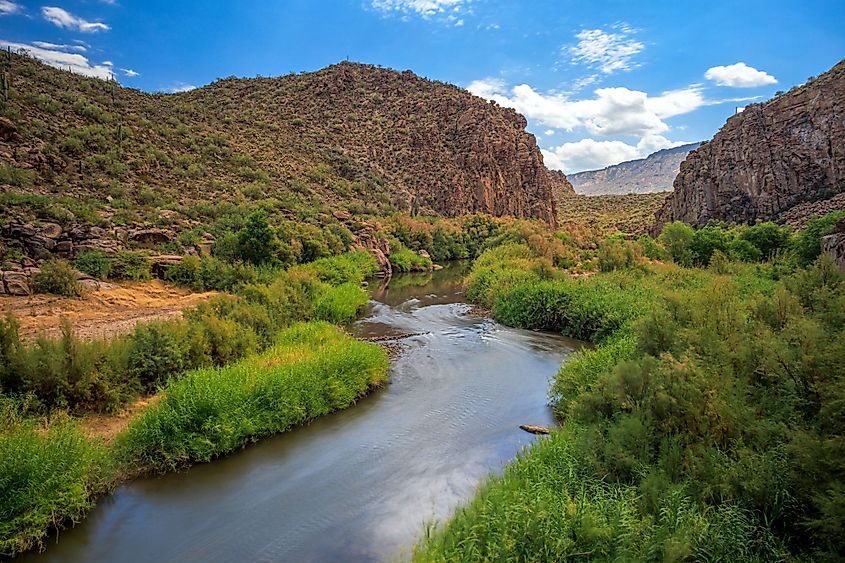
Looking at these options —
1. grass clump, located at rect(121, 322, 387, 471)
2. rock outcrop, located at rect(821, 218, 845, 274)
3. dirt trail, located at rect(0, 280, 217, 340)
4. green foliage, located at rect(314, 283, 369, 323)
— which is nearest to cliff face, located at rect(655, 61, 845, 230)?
rock outcrop, located at rect(821, 218, 845, 274)

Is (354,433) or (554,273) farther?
(554,273)

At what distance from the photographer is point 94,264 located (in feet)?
63.1

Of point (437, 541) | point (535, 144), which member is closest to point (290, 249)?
point (437, 541)

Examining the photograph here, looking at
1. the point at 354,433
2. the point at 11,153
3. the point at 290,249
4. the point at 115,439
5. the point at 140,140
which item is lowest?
the point at 354,433

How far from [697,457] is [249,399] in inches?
333

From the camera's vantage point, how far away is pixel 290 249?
2747 centimetres

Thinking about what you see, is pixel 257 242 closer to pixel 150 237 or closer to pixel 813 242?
pixel 150 237

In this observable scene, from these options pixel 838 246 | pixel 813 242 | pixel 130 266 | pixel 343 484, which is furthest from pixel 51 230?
pixel 813 242

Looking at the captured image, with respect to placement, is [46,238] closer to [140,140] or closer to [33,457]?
[33,457]

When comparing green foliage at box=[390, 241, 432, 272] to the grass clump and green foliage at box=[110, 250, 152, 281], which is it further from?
the grass clump

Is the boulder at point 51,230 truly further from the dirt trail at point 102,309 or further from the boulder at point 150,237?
the dirt trail at point 102,309

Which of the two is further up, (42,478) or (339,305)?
(339,305)

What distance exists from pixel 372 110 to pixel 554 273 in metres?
60.2

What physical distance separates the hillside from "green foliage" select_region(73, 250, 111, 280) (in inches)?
114
